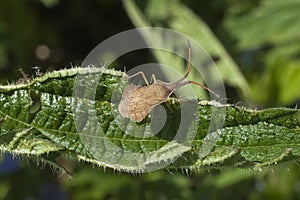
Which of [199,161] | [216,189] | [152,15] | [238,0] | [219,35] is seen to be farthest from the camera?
[238,0]

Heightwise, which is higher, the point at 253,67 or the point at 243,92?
the point at 253,67

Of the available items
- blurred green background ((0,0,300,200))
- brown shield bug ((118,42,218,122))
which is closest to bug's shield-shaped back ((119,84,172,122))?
brown shield bug ((118,42,218,122))

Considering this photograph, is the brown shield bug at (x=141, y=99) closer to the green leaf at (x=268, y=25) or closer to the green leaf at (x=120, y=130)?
the green leaf at (x=120, y=130)

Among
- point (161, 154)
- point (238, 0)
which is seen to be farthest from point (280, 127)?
point (238, 0)

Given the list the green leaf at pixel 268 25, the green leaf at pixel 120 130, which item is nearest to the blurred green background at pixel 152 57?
the green leaf at pixel 268 25

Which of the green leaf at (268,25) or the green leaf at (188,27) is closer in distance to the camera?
the green leaf at (188,27)

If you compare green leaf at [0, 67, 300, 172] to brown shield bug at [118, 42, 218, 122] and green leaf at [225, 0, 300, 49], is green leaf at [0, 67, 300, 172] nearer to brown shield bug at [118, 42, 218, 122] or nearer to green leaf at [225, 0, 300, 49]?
brown shield bug at [118, 42, 218, 122]

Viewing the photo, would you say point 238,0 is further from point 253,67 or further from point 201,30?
point 201,30
